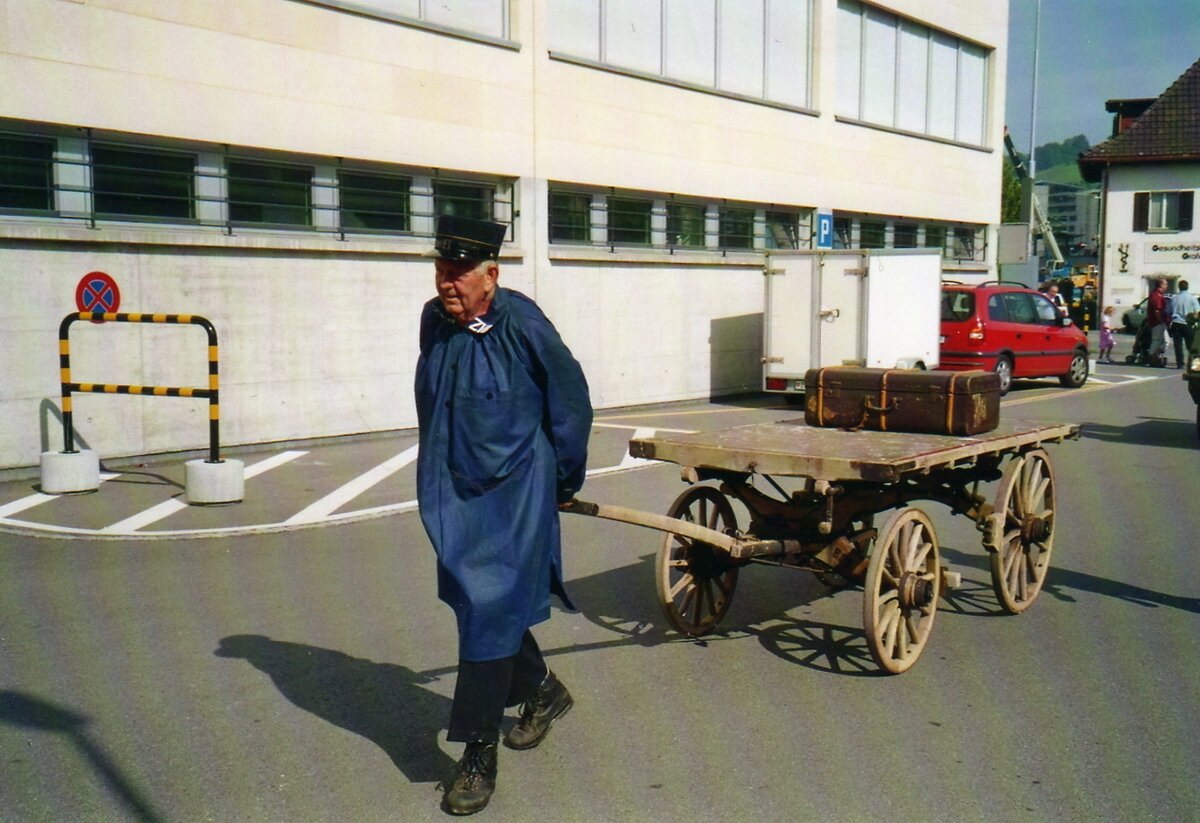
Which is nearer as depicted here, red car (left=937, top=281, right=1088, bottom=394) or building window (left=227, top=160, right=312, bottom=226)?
building window (left=227, top=160, right=312, bottom=226)

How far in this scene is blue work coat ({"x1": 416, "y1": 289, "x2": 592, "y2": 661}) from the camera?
13.1 ft

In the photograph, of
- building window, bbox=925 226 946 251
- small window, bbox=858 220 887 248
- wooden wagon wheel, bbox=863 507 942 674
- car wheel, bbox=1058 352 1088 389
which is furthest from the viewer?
building window, bbox=925 226 946 251

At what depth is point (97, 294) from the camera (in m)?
11.0

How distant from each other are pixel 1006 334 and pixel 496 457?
1772 cm

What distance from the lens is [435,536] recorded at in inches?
159

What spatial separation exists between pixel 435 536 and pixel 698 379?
51.5 ft

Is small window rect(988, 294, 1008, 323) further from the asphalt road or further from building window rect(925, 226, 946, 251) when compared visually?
the asphalt road

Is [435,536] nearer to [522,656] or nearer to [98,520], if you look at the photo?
[522,656]

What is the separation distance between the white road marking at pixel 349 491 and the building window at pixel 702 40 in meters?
7.02

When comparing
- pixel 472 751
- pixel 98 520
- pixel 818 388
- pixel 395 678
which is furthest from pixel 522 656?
pixel 98 520

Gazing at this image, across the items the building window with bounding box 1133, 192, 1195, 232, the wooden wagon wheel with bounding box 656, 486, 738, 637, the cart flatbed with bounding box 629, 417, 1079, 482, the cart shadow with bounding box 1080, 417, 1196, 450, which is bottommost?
the cart shadow with bounding box 1080, 417, 1196, 450

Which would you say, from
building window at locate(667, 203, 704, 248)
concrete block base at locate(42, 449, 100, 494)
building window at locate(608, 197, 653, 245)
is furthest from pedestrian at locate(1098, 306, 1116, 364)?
concrete block base at locate(42, 449, 100, 494)

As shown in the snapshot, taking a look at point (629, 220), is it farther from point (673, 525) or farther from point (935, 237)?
point (673, 525)

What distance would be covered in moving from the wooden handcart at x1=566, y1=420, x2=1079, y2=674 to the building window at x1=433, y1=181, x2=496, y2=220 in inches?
386
